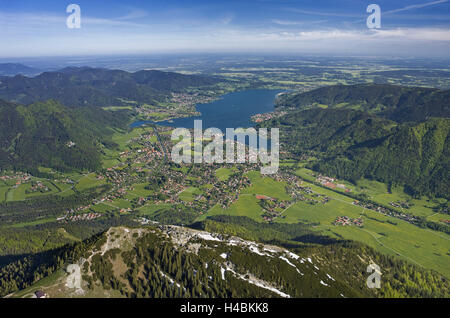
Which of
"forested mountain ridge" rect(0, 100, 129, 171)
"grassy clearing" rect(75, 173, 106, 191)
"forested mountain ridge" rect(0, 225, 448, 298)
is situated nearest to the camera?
"forested mountain ridge" rect(0, 225, 448, 298)

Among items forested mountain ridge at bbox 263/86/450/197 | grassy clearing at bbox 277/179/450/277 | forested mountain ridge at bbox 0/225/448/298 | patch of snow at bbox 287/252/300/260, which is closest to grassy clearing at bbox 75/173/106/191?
forested mountain ridge at bbox 0/225/448/298

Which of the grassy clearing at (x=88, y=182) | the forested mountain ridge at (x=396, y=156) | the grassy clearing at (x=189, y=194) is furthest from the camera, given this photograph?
the grassy clearing at (x=88, y=182)

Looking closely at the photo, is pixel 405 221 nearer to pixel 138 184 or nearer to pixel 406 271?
pixel 406 271

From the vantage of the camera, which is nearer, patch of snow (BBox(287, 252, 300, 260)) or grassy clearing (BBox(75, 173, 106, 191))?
patch of snow (BBox(287, 252, 300, 260))

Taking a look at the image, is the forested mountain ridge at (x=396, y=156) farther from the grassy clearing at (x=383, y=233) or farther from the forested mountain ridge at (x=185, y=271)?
the forested mountain ridge at (x=185, y=271)

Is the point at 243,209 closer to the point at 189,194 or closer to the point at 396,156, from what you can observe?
the point at 189,194

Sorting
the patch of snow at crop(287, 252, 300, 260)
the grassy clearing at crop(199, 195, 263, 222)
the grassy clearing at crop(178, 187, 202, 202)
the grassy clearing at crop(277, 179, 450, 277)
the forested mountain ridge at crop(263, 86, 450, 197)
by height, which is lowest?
the grassy clearing at crop(277, 179, 450, 277)

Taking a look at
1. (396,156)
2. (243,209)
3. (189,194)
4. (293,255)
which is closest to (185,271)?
(293,255)

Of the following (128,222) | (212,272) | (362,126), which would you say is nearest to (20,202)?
(128,222)

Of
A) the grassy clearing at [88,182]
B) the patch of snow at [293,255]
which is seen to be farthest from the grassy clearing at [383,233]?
the grassy clearing at [88,182]

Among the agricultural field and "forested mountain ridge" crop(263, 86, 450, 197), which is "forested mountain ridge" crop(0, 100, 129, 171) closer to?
the agricultural field
